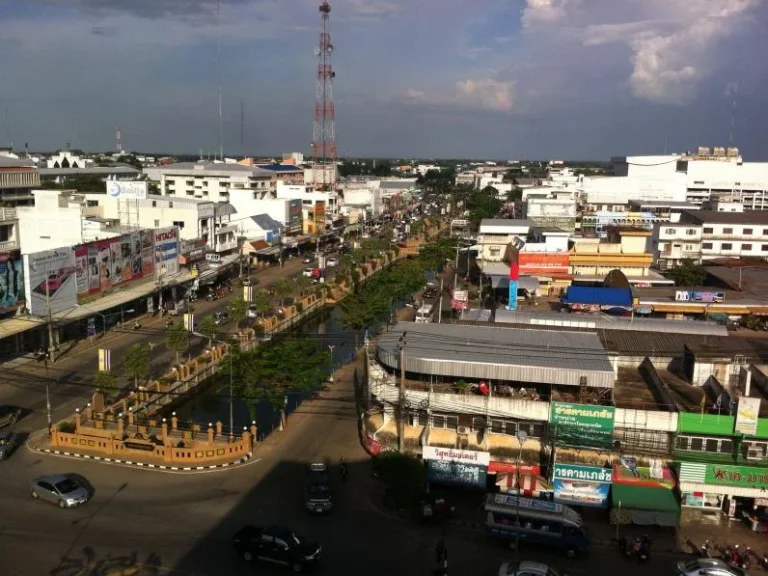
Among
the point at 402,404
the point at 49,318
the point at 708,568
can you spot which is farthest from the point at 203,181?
the point at 708,568

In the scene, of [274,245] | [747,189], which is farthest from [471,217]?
[274,245]

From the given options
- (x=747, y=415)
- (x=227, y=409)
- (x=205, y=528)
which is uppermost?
(x=747, y=415)

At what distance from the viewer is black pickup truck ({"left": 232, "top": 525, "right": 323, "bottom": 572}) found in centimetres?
1003

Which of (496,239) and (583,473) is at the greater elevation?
(496,239)

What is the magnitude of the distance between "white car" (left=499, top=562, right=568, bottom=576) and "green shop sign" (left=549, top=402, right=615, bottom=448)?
329 cm

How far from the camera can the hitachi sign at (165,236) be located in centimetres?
2863

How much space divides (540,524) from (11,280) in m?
18.4

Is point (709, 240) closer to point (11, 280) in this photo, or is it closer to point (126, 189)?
point (126, 189)

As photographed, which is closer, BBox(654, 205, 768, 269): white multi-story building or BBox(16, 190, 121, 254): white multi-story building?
BBox(16, 190, 121, 254): white multi-story building

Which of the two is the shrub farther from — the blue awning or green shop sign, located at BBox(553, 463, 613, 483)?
the blue awning

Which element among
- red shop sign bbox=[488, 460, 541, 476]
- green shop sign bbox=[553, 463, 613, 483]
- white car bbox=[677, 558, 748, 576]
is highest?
green shop sign bbox=[553, 463, 613, 483]

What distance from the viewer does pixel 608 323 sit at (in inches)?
774

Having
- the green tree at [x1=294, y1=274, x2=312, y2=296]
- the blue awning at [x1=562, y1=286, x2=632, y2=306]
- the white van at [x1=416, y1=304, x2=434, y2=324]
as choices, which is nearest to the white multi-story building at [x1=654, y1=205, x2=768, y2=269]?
the blue awning at [x1=562, y1=286, x2=632, y2=306]

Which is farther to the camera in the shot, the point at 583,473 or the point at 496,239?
the point at 496,239
